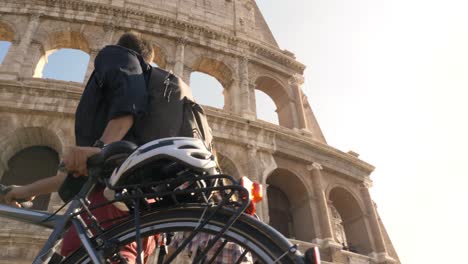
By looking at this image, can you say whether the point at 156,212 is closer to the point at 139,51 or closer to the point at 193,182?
the point at 193,182

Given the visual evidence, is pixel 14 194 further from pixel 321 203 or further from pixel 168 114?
pixel 321 203

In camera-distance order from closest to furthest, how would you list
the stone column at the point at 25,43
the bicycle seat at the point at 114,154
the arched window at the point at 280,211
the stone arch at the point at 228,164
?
the bicycle seat at the point at 114,154 < the stone column at the point at 25,43 < the stone arch at the point at 228,164 < the arched window at the point at 280,211

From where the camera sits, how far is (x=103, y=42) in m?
11.6

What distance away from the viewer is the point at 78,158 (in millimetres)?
1456

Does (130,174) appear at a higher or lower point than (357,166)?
lower

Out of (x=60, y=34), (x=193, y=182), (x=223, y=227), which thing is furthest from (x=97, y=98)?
(x=60, y=34)

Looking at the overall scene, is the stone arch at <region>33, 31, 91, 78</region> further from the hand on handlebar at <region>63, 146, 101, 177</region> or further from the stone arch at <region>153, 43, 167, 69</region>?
the hand on handlebar at <region>63, 146, 101, 177</region>

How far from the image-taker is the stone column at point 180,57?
1163 centimetres

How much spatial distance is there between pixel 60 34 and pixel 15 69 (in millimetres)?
2411

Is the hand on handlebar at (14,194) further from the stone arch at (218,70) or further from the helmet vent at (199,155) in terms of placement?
the stone arch at (218,70)

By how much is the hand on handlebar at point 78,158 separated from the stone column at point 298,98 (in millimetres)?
11786

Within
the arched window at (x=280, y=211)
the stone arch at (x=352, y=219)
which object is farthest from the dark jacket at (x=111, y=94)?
the stone arch at (x=352, y=219)

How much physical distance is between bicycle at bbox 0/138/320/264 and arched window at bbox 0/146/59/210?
29.6ft

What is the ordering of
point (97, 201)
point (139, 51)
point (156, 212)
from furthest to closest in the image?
point (139, 51), point (97, 201), point (156, 212)
